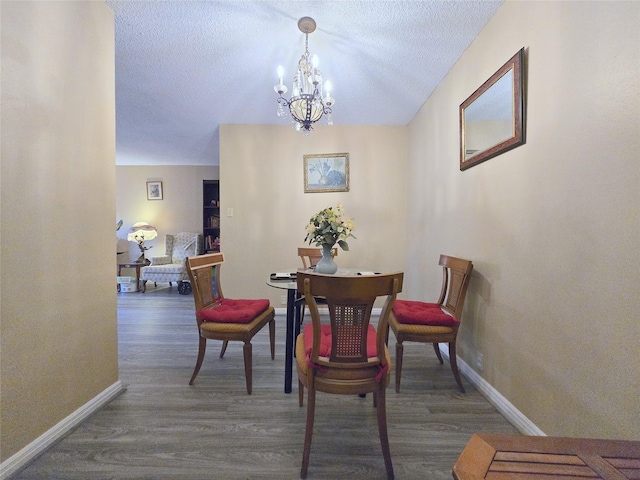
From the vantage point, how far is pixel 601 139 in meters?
1.08

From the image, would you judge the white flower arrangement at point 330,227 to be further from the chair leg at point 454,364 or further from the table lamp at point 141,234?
the table lamp at point 141,234

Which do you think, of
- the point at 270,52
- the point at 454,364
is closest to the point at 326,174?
the point at 270,52

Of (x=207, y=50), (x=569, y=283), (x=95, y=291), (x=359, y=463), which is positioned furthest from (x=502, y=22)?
(x=95, y=291)

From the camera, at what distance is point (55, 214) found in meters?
1.38

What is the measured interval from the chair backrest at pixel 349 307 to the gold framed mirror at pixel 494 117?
1.17 m

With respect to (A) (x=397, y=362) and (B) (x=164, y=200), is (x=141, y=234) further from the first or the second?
(A) (x=397, y=362)

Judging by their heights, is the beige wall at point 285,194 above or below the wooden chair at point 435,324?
above

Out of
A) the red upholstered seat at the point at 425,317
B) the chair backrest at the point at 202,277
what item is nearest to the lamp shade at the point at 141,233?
the chair backrest at the point at 202,277

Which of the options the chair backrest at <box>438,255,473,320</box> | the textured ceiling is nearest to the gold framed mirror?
the textured ceiling

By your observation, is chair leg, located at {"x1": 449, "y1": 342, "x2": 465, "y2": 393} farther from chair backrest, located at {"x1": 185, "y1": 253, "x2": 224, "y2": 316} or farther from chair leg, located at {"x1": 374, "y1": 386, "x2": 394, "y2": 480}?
chair backrest, located at {"x1": 185, "y1": 253, "x2": 224, "y2": 316}

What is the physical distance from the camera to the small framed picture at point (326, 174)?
3.60m

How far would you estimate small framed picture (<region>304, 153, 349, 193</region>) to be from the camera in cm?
360

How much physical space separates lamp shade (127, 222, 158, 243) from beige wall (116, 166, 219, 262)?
27 cm

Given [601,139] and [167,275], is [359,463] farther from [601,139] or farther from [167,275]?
[167,275]
